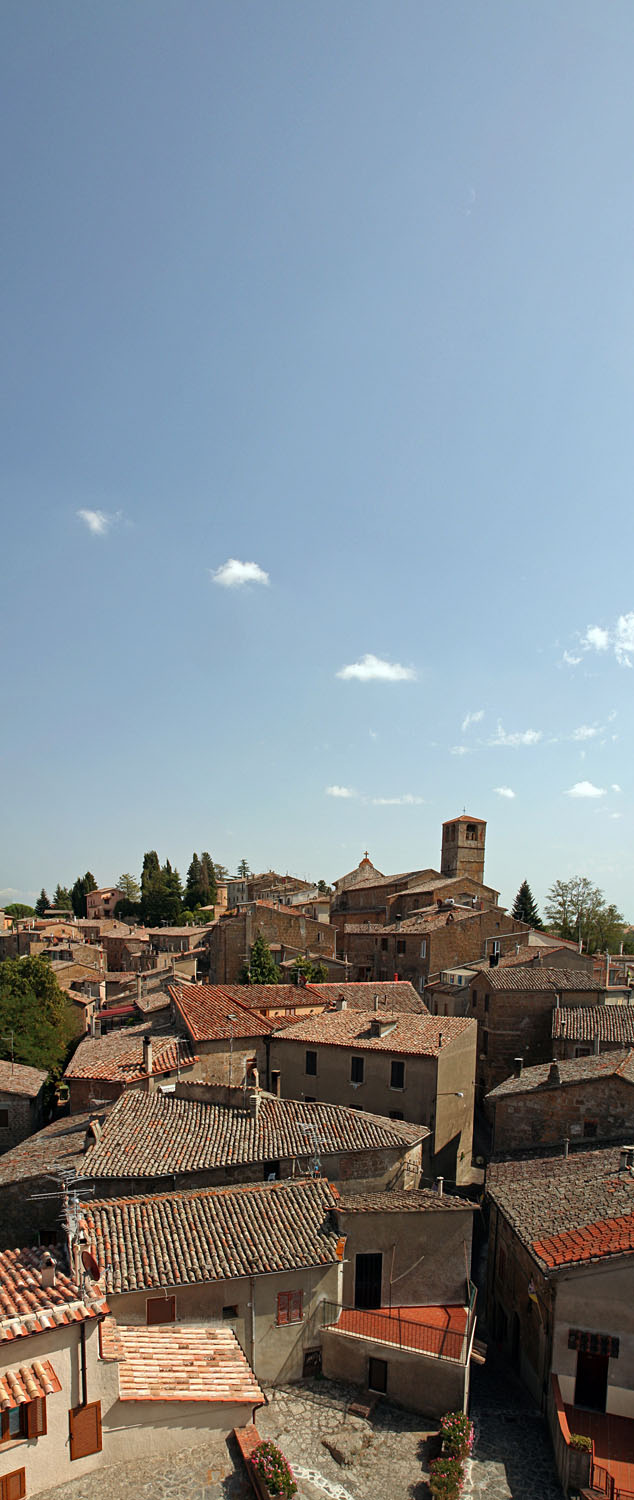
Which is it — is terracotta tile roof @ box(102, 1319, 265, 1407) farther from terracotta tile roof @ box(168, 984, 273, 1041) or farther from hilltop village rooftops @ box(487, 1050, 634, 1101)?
hilltop village rooftops @ box(487, 1050, 634, 1101)

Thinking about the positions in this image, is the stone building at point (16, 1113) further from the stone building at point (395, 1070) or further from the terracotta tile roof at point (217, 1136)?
the terracotta tile roof at point (217, 1136)

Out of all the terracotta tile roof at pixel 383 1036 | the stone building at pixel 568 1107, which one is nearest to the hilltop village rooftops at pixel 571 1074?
the stone building at pixel 568 1107

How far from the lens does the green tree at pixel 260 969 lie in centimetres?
4634

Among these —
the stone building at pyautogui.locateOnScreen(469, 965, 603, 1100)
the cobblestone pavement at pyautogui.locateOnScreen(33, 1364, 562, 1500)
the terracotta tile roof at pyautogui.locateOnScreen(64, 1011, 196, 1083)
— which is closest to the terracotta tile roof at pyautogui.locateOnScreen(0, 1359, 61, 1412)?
the cobblestone pavement at pyautogui.locateOnScreen(33, 1364, 562, 1500)

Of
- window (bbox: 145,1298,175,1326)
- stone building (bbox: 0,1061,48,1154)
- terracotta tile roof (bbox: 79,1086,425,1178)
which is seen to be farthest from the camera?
stone building (bbox: 0,1061,48,1154)

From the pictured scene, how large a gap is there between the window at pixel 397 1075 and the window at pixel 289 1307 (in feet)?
32.5

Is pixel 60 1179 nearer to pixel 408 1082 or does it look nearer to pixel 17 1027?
pixel 408 1082

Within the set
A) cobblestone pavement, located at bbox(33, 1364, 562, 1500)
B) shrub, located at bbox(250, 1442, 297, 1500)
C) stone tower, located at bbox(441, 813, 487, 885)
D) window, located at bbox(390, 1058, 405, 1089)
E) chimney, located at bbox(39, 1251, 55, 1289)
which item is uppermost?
stone tower, located at bbox(441, 813, 487, 885)

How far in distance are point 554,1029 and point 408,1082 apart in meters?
8.96

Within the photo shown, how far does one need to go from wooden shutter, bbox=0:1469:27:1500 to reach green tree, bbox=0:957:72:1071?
35.7 metres

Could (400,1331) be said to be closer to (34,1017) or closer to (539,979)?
(539,979)

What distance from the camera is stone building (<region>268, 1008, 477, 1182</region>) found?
26.2 m

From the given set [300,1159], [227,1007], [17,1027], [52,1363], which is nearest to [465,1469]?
[300,1159]

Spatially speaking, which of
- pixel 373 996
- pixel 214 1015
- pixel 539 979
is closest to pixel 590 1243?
pixel 214 1015
